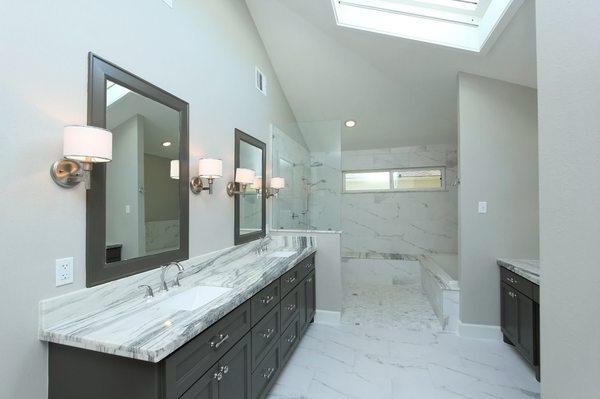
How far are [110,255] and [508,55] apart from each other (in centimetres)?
341

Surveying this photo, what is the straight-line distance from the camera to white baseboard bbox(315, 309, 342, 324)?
345cm

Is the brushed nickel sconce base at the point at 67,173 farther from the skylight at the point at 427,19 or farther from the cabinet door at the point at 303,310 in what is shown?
the skylight at the point at 427,19

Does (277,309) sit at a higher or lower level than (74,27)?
lower

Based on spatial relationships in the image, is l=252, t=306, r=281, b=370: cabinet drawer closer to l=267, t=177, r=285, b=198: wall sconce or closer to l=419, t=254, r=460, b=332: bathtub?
l=267, t=177, r=285, b=198: wall sconce

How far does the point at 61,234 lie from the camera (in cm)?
132

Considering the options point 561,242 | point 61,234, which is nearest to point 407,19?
point 561,242

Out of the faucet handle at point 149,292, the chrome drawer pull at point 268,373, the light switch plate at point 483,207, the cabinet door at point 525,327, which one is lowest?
the chrome drawer pull at point 268,373

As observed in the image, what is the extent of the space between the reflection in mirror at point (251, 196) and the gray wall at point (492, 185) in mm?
2226

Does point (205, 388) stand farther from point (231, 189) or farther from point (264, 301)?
point (231, 189)

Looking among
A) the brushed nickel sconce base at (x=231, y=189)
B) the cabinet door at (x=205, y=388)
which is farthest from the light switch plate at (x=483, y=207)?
the cabinet door at (x=205, y=388)

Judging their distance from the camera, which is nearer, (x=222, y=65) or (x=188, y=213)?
(x=188, y=213)

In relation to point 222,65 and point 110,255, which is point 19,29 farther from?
point 222,65

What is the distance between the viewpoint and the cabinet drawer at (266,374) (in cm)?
183

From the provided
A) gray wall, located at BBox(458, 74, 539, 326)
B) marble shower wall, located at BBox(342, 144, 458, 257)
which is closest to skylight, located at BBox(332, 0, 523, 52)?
gray wall, located at BBox(458, 74, 539, 326)
